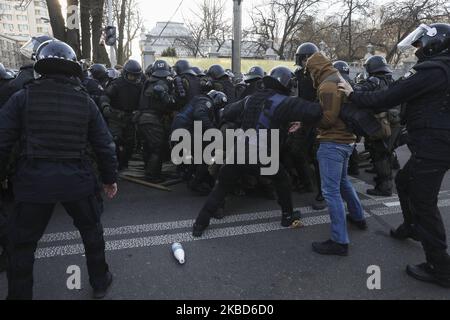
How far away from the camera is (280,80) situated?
149 inches

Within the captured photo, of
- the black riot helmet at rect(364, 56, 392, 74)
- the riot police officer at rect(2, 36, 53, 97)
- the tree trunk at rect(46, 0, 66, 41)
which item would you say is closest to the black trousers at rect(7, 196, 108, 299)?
the riot police officer at rect(2, 36, 53, 97)

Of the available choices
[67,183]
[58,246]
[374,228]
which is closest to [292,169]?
[374,228]

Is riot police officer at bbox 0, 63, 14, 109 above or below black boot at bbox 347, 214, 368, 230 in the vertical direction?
above

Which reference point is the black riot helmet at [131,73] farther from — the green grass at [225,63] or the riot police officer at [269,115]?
the green grass at [225,63]

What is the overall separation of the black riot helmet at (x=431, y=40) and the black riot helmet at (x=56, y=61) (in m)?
2.62

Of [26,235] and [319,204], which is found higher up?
[26,235]

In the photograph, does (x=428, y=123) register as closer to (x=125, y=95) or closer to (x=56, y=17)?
(x=125, y=95)

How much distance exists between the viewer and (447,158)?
9.44 ft

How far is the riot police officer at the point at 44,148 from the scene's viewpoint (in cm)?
245

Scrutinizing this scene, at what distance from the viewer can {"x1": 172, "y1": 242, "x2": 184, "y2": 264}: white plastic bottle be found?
134 inches

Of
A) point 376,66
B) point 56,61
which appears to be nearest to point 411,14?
point 376,66

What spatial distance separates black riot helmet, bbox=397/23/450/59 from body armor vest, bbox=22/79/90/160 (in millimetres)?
2632

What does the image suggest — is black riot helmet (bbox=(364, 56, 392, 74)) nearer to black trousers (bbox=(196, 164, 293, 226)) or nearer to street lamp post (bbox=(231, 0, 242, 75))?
black trousers (bbox=(196, 164, 293, 226))

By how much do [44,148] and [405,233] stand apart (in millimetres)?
3462
